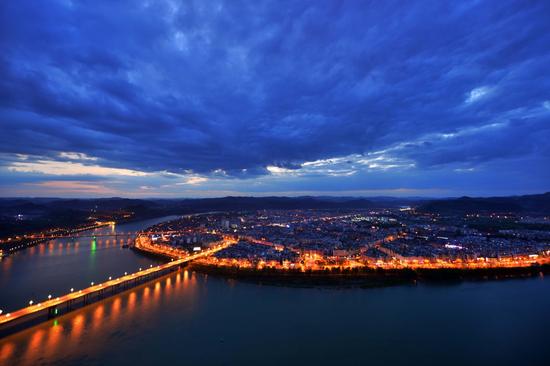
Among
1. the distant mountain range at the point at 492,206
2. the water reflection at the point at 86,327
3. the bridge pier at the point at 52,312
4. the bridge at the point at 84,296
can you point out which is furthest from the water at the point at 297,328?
the distant mountain range at the point at 492,206

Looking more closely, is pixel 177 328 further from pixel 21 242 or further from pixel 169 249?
pixel 21 242

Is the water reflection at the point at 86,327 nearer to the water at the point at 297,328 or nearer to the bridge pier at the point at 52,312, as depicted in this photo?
the water at the point at 297,328

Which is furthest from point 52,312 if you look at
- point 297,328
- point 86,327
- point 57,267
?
point 57,267

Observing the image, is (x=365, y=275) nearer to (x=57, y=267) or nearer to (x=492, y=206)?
(x=57, y=267)

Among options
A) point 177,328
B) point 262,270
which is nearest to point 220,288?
point 262,270

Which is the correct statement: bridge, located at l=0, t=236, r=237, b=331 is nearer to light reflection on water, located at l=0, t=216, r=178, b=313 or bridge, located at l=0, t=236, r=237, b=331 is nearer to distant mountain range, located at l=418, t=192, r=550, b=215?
light reflection on water, located at l=0, t=216, r=178, b=313

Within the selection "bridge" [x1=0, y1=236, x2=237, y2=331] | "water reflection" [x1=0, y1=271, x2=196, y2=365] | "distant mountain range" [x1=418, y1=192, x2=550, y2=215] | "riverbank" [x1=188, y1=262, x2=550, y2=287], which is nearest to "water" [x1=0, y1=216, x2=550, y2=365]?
"water reflection" [x1=0, y1=271, x2=196, y2=365]
